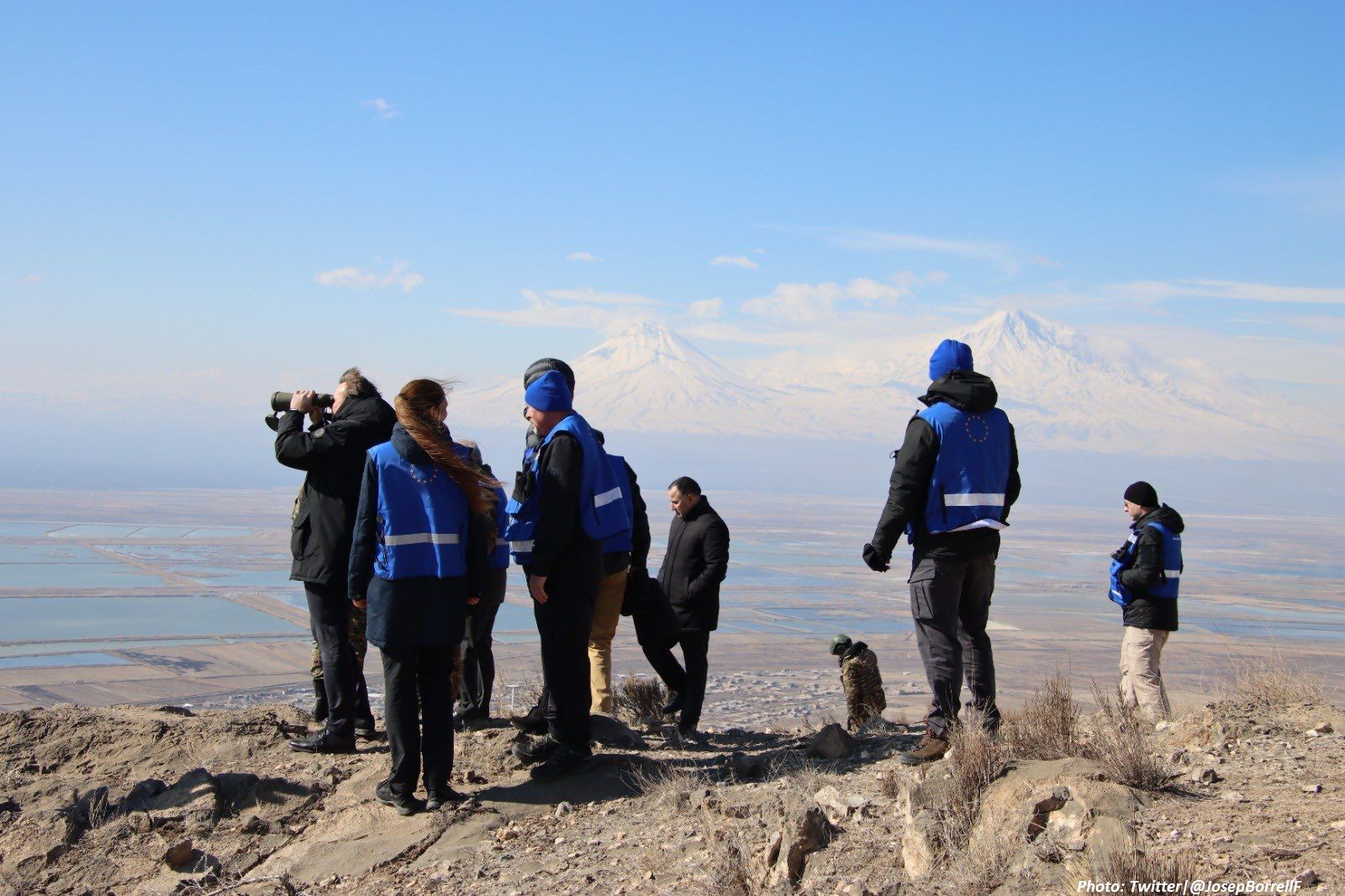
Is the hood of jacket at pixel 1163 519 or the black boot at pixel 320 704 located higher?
the hood of jacket at pixel 1163 519

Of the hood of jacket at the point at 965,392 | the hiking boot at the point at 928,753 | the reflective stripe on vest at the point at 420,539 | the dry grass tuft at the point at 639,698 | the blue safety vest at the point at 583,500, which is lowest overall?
the dry grass tuft at the point at 639,698

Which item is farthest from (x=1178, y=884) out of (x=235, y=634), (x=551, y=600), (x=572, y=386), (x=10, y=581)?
(x=10, y=581)

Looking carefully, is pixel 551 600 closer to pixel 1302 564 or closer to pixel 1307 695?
pixel 1307 695

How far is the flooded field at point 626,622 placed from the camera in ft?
157

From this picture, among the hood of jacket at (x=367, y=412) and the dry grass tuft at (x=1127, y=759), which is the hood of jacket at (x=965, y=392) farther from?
the hood of jacket at (x=367, y=412)

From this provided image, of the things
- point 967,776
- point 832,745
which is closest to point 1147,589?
point 832,745

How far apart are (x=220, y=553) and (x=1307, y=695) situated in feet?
316

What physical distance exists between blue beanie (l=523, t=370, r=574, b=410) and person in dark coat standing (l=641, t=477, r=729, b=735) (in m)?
1.92

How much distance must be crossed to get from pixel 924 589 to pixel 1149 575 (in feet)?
9.64

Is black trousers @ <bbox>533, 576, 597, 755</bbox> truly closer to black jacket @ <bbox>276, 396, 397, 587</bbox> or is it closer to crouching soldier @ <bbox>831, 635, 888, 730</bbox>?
black jacket @ <bbox>276, 396, 397, 587</bbox>

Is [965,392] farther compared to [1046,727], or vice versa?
[965,392]

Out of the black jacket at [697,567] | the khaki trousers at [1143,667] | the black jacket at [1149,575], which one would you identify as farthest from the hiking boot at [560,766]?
the black jacket at [1149,575]

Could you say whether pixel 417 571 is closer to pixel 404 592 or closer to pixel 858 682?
pixel 404 592

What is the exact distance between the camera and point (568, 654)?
5516 millimetres
